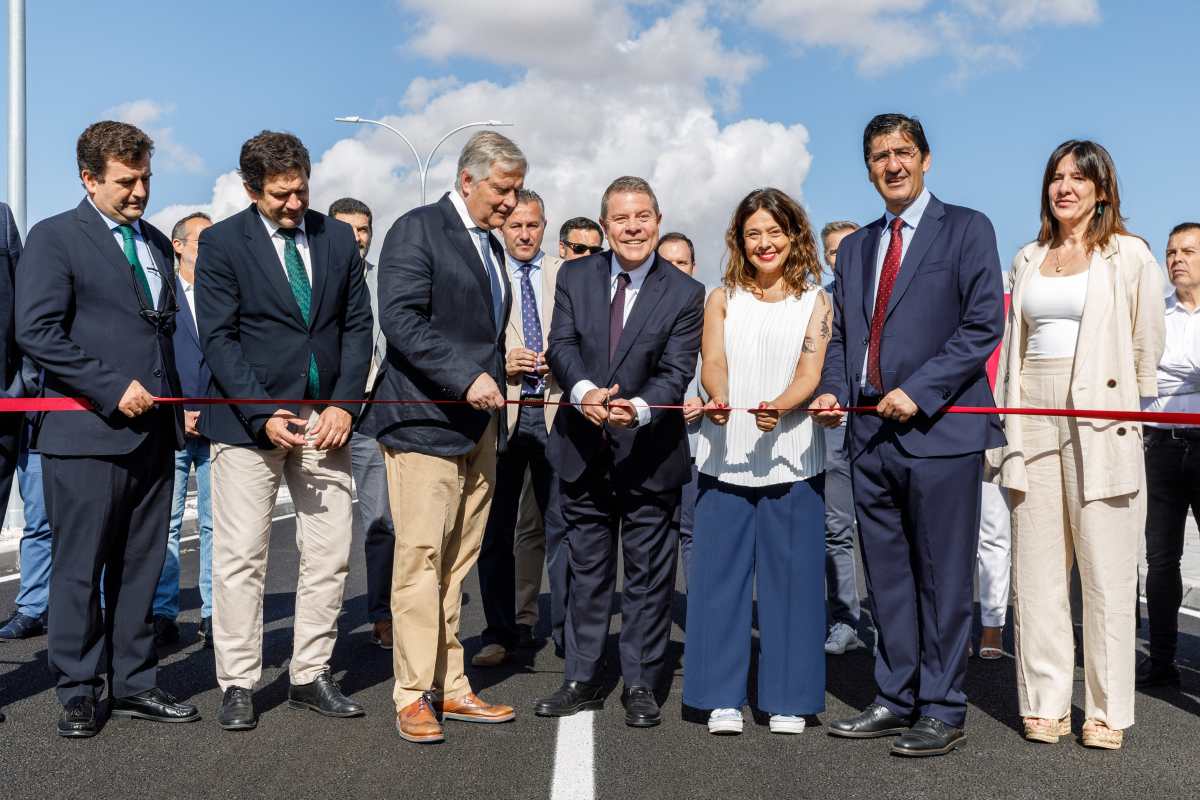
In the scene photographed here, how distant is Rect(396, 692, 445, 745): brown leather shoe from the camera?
4.30 m

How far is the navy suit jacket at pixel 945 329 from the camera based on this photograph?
430 cm

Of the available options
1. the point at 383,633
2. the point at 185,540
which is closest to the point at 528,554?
the point at 383,633

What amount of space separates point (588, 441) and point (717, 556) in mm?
733

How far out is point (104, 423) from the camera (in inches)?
178

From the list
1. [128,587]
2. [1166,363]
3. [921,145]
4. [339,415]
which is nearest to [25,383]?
[128,587]

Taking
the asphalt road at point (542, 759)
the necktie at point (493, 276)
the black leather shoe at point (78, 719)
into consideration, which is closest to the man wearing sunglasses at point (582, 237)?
the necktie at point (493, 276)

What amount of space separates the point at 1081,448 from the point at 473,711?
263 centimetres

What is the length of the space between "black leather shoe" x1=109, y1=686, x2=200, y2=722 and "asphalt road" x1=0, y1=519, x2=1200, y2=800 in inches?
2.4

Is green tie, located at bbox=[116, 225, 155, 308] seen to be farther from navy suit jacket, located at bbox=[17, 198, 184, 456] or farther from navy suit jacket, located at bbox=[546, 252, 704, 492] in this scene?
navy suit jacket, located at bbox=[546, 252, 704, 492]

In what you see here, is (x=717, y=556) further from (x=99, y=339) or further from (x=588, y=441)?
(x=99, y=339)

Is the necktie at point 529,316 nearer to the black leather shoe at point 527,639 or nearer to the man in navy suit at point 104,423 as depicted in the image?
the black leather shoe at point 527,639

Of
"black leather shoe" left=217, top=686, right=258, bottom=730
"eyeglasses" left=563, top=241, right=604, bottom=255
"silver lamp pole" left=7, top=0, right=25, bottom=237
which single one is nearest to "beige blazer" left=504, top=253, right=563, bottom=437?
"eyeglasses" left=563, top=241, right=604, bottom=255

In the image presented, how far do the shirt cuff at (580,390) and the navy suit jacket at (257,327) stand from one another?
91cm

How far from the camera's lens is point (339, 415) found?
463cm
